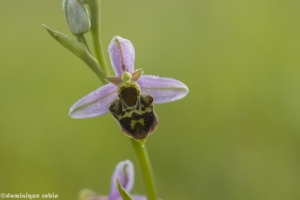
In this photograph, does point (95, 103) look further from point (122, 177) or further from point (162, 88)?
point (122, 177)

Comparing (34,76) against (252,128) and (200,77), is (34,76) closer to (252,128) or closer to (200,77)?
(200,77)

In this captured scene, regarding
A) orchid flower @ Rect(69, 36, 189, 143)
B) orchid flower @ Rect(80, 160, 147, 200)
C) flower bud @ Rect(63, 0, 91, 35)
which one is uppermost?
flower bud @ Rect(63, 0, 91, 35)

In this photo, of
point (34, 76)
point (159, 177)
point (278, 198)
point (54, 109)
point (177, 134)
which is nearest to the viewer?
point (278, 198)

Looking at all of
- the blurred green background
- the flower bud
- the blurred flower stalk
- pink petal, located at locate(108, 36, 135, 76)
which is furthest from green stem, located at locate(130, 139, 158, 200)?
the blurred green background

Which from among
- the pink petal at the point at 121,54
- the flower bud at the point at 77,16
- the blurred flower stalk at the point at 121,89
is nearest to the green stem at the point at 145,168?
the blurred flower stalk at the point at 121,89

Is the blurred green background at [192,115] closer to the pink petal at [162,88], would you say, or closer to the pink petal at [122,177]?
the pink petal at [122,177]

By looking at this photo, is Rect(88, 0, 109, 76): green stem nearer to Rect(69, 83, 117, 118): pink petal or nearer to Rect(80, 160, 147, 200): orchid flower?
Rect(69, 83, 117, 118): pink petal

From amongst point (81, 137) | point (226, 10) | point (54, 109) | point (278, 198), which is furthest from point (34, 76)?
point (278, 198)
